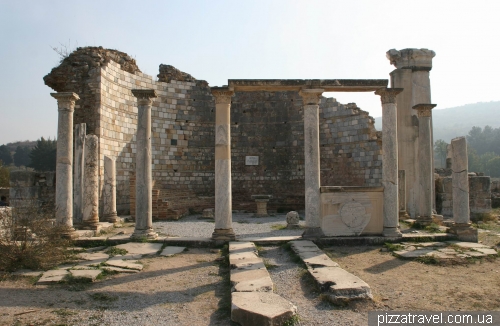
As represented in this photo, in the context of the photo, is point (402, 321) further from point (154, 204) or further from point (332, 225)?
→ point (154, 204)

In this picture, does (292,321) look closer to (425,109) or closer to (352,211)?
(352,211)

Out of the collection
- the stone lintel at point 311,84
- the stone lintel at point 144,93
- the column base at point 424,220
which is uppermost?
the stone lintel at point 311,84

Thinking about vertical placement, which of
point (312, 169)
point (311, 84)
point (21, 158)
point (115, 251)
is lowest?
point (115, 251)

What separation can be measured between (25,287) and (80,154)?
7525mm

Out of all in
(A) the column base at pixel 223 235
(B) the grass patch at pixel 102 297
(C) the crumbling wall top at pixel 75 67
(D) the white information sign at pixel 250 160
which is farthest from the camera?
(D) the white information sign at pixel 250 160

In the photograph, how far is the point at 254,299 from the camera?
561 cm

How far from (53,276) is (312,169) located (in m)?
6.84

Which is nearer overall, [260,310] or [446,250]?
[260,310]

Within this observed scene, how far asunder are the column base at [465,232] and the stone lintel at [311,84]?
4.41 meters

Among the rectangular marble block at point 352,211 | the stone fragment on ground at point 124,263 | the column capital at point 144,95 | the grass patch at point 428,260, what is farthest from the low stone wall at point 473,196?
the stone fragment on ground at point 124,263

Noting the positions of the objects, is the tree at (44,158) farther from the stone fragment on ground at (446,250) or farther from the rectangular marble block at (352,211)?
the stone fragment on ground at (446,250)

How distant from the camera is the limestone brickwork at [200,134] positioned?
1617 cm

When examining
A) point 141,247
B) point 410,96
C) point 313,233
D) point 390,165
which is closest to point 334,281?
point 313,233

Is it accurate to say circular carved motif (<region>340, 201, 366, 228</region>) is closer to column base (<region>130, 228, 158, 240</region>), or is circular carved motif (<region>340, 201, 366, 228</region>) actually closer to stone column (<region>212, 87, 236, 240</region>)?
stone column (<region>212, 87, 236, 240</region>)
